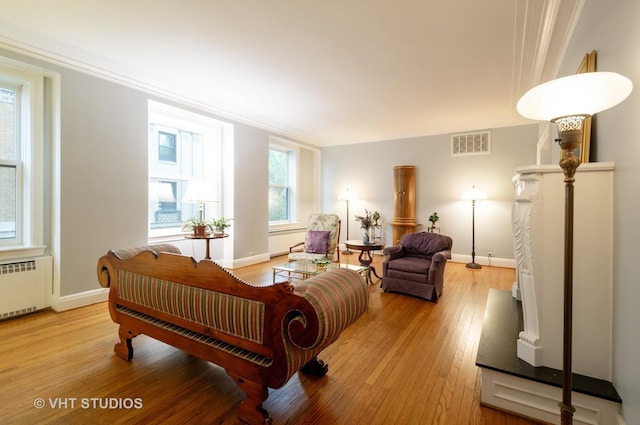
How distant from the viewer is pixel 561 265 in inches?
66.6

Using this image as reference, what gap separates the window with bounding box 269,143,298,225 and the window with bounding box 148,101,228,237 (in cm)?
153

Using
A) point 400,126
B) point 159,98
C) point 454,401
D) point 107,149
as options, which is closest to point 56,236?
point 107,149

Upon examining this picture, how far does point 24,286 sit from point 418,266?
438 cm

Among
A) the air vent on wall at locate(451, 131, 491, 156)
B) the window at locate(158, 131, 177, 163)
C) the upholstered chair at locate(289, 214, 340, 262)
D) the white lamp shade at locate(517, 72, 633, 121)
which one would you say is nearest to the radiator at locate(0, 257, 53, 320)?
the window at locate(158, 131, 177, 163)

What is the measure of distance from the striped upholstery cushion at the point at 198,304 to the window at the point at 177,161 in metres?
2.42

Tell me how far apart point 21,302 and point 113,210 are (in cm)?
123

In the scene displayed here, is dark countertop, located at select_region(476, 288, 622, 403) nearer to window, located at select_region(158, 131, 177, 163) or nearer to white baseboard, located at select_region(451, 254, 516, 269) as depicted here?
white baseboard, located at select_region(451, 254, 516, 269)

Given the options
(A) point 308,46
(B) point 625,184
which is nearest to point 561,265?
(B) point 625,184

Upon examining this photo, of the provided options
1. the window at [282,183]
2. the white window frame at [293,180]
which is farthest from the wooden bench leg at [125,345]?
the white window frame at [293,180]

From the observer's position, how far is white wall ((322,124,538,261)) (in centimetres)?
530

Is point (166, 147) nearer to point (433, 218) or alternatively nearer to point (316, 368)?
point (316, 368)

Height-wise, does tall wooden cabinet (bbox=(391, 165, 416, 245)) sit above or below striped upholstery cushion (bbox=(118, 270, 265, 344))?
above

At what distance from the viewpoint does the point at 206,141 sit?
5.13 metres

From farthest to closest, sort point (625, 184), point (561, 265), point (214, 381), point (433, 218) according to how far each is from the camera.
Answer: point (433, 218) < point (214, 381) < point (561, 265) < point (625, 184)
